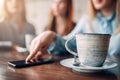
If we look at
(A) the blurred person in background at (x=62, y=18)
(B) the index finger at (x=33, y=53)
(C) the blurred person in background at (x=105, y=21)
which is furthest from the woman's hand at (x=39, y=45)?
(A) the blurred person in background at (x=62, y=18)

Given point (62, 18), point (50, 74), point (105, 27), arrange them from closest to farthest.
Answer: point (50, 74)
point (105, 27)
point (62, 18)

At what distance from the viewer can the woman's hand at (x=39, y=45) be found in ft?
2.14

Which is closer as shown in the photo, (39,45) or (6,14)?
(39,45)

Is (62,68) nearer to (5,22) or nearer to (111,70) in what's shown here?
(111,70)

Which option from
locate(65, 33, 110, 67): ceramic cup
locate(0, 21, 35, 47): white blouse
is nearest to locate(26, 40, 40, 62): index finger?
locate(65, 33, 110, 67): ceramic cup

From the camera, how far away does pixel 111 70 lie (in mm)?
535

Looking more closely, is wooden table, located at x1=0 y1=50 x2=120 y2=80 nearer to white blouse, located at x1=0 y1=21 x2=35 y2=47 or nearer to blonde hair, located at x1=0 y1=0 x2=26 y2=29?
white blouse, located at x1=0 y1=21 x2=35 y2=47

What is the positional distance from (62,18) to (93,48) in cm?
129

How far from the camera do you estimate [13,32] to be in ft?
5.95

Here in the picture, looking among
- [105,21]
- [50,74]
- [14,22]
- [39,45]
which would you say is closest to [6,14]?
[14,22]

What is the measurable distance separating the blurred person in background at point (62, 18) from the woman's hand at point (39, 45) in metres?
0.90

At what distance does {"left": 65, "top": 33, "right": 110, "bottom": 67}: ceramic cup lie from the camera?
0.50m

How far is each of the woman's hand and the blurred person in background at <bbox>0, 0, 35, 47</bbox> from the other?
99cm

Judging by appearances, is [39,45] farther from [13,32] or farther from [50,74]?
[13,32]
